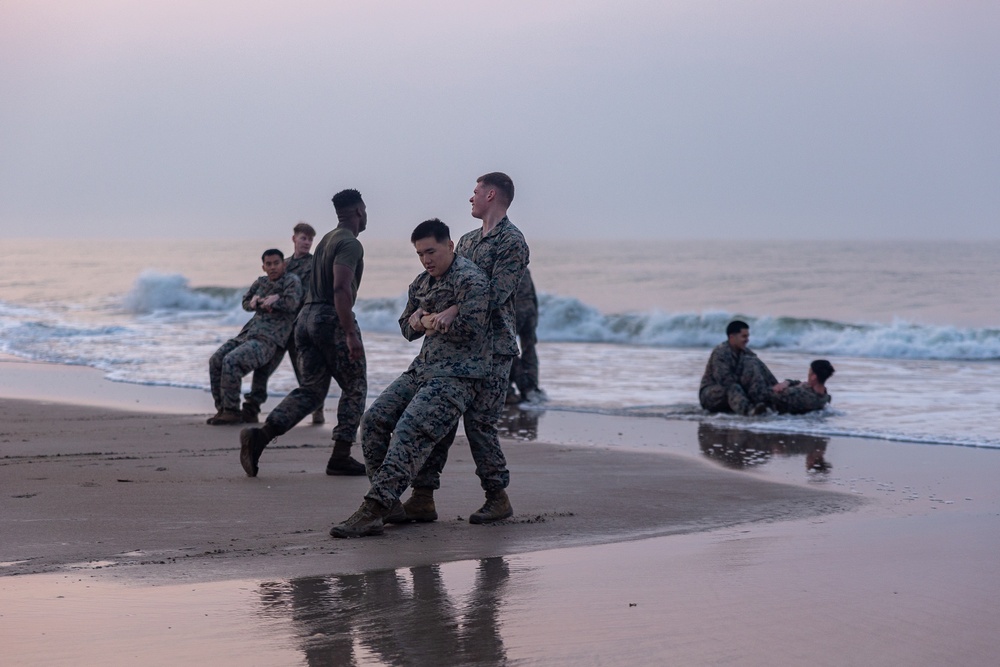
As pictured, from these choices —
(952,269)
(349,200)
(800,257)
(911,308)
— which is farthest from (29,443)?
(800,257)

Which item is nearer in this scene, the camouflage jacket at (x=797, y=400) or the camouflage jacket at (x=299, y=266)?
the camouflage jacket at (x=299, y=266)

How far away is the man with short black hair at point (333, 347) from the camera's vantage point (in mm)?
7676

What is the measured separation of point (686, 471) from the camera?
857 cm

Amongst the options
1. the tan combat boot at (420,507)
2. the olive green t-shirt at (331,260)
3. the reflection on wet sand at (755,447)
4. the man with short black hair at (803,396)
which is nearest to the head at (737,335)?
the man with short black hair at (803,396)

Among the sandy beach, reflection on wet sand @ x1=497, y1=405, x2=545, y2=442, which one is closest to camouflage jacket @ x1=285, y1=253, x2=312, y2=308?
the sandy beach

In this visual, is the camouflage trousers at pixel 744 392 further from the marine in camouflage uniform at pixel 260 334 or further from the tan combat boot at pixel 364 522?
the tan combat boot at pixel 364 522

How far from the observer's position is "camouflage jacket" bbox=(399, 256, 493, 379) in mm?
5840

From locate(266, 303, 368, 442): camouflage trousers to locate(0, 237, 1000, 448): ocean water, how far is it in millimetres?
4776

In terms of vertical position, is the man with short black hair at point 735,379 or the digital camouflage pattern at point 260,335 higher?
the digital camouflage pattern at point 260,335

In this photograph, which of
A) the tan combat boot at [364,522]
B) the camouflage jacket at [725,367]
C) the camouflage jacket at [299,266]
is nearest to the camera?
A: the tan combat boot at [364,522]

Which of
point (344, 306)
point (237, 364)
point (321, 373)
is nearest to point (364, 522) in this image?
point (344, 306)

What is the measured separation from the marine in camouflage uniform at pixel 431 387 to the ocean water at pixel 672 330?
5827mm

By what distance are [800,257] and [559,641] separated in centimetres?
6710

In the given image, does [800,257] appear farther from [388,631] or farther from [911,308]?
[388,631]
